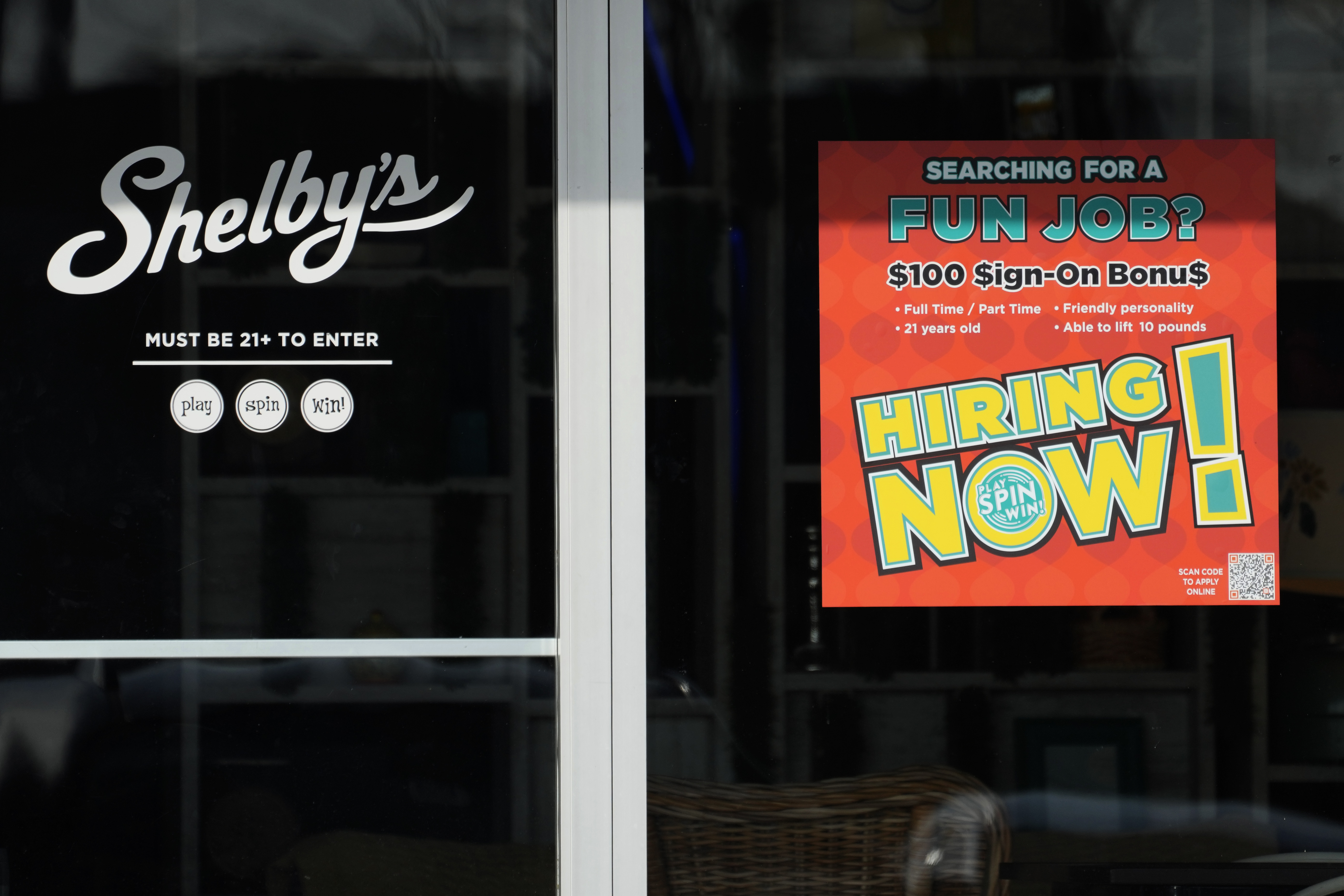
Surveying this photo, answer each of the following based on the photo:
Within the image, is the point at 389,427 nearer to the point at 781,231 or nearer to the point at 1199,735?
the point at 781,231

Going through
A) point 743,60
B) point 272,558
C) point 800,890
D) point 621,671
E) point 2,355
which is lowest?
point 800,890

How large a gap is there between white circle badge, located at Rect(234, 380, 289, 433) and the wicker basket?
Answer: 1.01 meters

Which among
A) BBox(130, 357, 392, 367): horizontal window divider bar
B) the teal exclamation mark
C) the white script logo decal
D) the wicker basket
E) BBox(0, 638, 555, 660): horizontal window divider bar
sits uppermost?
the white script logo decal

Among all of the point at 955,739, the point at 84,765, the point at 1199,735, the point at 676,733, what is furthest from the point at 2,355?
the point at 1199,735

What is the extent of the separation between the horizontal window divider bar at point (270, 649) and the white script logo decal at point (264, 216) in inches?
26.8

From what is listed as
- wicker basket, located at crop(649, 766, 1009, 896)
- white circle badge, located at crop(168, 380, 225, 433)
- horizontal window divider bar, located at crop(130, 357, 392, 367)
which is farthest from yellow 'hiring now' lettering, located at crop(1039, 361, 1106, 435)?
white circle badge, located at crop(168, 380, 225, 433)

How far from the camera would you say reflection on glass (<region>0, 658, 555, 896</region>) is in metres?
2.00

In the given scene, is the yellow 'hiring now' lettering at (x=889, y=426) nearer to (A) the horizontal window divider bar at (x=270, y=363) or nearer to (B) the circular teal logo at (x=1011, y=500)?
(B) the circular teal logo at (x=1011, y=500)

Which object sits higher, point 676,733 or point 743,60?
point 743,60

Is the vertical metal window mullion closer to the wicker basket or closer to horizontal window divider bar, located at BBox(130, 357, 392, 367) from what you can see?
the wicker basket

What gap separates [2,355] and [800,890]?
1830 millimetres

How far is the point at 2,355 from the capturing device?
6.55ft

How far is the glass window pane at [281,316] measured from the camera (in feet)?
6.54

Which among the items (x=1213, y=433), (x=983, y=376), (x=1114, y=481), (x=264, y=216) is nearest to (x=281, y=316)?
(x=264, y=216)
